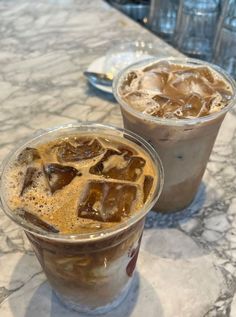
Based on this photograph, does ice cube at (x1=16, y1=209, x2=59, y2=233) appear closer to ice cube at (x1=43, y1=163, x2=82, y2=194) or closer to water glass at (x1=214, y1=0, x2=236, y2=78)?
ice cube at (x1=43, y1=163, x2=82, y2=194)

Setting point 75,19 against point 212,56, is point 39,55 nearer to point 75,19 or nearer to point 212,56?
point 75,19

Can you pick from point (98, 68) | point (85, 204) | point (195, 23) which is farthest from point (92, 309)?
point (195, 23)

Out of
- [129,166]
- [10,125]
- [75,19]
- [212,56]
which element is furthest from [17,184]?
[75,19]

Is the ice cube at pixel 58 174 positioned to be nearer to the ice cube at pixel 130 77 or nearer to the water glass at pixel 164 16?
the ice cube at pixel 130 77

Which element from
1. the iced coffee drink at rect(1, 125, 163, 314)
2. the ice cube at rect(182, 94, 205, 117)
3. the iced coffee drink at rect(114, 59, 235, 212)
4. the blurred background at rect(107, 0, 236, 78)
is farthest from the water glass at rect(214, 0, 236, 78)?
the iced coffee drink at rect(1, 125, 163, 314)

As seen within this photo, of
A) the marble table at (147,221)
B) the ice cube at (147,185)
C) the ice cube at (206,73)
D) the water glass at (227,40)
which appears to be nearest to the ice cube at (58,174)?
the ice cube at (147,185)

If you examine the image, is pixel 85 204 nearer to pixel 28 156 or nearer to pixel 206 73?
pixel 28 156

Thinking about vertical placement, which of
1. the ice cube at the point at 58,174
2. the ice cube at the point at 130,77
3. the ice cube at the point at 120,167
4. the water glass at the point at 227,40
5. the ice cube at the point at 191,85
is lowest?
the water glass at the point at 227,40
